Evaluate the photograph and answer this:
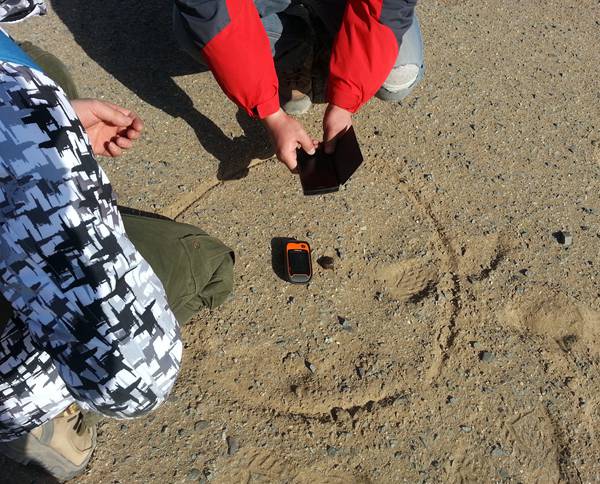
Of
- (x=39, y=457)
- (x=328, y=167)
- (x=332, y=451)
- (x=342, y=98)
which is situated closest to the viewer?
(x=39, y=457)

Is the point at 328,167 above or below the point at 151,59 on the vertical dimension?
below

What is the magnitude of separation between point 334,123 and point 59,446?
5.20 feet

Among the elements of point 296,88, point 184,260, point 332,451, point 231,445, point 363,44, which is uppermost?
point 363,44

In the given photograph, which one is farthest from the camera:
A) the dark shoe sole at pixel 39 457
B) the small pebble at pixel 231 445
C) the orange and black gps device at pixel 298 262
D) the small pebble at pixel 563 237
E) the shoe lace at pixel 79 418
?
the small pebble at pixel 563 237

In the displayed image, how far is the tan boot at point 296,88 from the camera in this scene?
276cm

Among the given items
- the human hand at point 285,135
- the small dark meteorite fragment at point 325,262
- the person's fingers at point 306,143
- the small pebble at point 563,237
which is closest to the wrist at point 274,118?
the human hand at point 285,135

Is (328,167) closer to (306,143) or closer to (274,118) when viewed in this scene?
(306,143)

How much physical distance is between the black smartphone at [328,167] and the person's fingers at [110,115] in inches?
29.1

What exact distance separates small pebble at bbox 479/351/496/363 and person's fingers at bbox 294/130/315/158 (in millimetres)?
1094

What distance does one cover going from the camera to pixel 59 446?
1.77 metres

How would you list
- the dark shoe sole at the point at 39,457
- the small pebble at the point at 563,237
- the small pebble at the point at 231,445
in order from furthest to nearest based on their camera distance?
the small pebble at the point at 563,237 → the small pebble at the point at 231,445 → the dark shoe sole at the point at 39,457

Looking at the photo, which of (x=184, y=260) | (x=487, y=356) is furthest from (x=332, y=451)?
(x=184, y=260)

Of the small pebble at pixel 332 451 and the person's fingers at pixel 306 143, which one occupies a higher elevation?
the person's fingers at pixel 306 143

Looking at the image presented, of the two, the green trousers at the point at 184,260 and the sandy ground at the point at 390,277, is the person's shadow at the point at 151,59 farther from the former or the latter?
the green trousers at the point at 184,260
